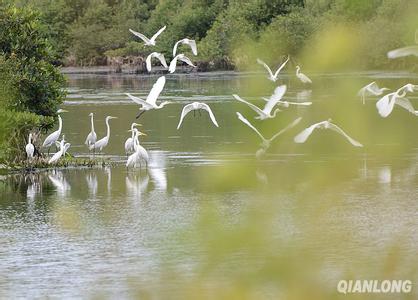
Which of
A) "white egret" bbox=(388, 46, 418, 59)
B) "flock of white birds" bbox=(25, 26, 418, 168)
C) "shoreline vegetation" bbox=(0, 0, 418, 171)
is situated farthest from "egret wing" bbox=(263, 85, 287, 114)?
"white egret" bbox=(388, 46, 418, 59)

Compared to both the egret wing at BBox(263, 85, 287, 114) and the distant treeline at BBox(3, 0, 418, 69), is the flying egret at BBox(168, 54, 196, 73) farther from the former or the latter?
the distant treeline at BBox(3, 0, 418, 69)

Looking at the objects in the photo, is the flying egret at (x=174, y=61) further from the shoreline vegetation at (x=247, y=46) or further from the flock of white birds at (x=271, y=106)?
the shoreline vegetation at (x=247, y=46)

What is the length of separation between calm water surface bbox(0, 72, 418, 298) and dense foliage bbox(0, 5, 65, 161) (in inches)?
40.9

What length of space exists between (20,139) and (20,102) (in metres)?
0.81

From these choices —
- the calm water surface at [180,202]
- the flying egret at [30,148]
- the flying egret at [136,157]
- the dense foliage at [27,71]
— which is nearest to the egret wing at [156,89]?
the calm water surface at [180,202]

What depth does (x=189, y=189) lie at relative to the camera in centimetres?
2148

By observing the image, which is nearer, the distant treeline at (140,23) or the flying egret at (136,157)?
the flying egret at (136,157)

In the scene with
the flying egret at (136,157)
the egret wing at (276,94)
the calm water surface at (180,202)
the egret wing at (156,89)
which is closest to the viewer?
the calm water surface at (180,202)

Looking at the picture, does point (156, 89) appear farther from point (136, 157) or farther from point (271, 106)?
point (136, 157)

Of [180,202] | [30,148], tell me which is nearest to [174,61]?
[180,202]

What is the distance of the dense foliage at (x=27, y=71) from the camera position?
22812 mm

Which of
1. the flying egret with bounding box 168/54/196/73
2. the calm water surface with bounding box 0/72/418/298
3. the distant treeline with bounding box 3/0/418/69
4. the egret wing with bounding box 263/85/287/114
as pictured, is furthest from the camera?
the distant treeline with bounding box 3/0/418/69

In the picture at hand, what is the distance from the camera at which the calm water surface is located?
3904 mm

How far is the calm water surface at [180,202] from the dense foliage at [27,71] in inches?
40.9
